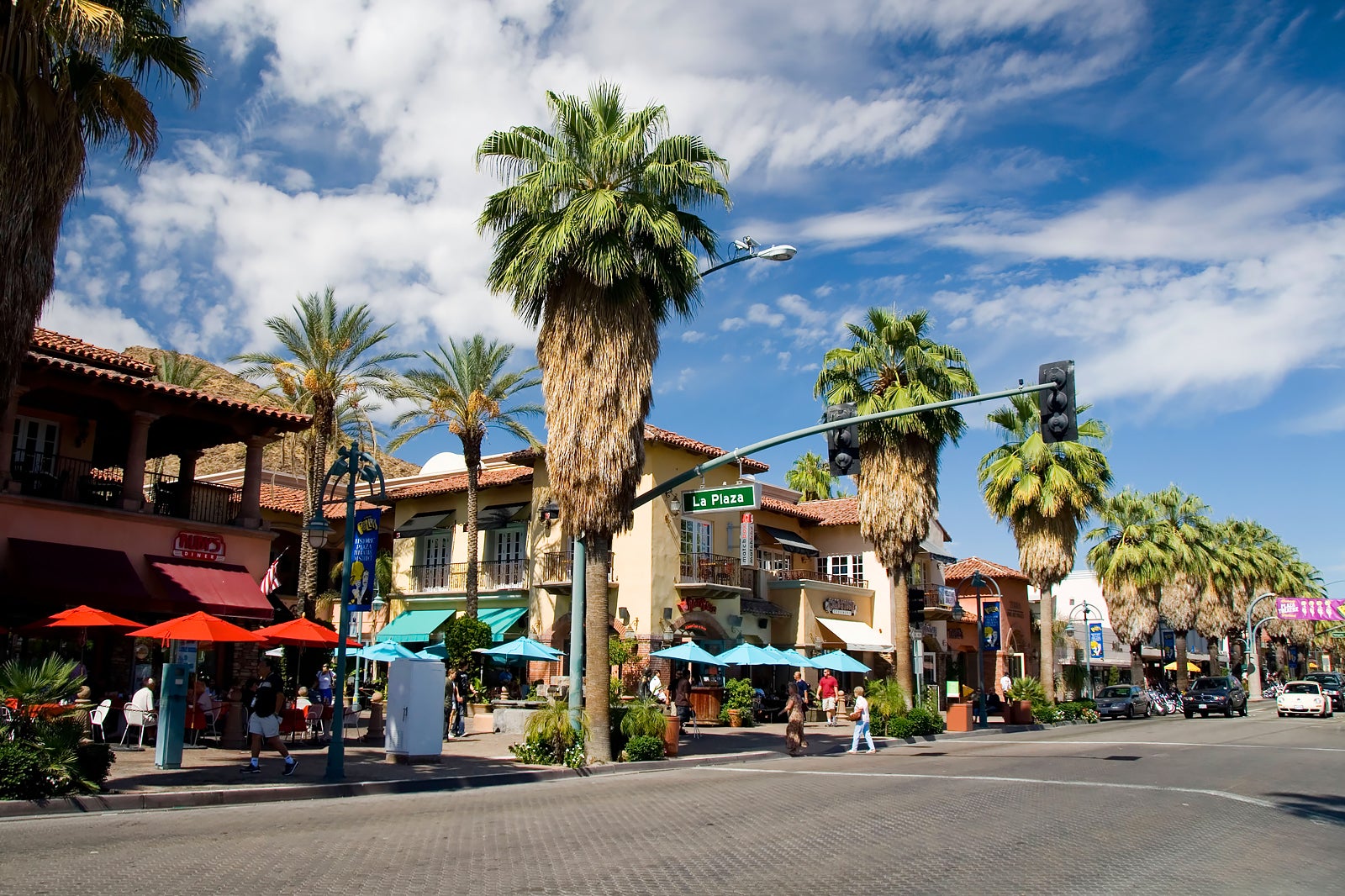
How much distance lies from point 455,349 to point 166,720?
2168cm

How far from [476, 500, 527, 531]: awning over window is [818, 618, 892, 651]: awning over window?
12444 millimetres

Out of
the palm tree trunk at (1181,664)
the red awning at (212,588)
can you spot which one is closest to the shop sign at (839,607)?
the red awning at (212,588)

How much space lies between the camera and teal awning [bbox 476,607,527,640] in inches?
1446

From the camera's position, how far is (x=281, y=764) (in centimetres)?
1748

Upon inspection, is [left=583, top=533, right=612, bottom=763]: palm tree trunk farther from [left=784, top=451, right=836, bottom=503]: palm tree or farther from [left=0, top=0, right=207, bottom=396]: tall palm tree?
[left=784, top=451, right=836, bottom=503]: palm tree

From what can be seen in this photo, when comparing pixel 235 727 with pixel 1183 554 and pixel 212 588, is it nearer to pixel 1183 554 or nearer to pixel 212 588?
pixel 212 588

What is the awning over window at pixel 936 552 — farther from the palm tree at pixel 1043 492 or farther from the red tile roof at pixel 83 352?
the red tile roof at pixel 83 352

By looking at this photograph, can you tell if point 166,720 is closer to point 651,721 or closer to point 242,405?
point 651,721

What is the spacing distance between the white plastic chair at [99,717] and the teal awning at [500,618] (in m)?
17.3

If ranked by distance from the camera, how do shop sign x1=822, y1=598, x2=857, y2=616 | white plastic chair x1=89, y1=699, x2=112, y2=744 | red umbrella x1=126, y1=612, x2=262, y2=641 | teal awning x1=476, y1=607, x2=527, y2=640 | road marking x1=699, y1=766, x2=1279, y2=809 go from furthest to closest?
1. shop sign x1=822, y1=598, x2=857, y2=616
2. teal awning x1=476, y1=607, x2=527, y2=640
3. white plastic chair x1=89, y1=699, x2=112, y2=744
4. red umbrella x1=126, y1=612, x2=262, y2=641
5. road marking x1=699, y1=766, x2=1279, y2=809

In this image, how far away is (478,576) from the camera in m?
38.8

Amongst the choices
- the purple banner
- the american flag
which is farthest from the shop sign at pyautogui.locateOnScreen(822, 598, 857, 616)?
the purple banner

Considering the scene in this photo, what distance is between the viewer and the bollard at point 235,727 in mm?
20609

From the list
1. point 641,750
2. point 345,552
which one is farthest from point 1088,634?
point 345,552
